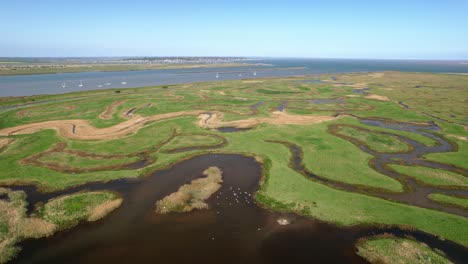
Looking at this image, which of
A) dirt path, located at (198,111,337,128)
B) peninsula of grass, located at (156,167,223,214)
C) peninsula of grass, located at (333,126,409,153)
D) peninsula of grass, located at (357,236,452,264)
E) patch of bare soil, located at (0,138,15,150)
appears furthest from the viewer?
dirt path, located at (198,111,337,128)

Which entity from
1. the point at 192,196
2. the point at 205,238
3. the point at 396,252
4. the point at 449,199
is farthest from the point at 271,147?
the point at 396,252

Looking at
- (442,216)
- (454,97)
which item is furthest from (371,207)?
(454,97)

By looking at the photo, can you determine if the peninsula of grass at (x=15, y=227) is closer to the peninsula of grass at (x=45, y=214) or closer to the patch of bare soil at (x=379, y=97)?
the peninsula of grass at (x=45, y=214)

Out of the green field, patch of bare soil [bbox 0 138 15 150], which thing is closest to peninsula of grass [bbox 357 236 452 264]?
the green field

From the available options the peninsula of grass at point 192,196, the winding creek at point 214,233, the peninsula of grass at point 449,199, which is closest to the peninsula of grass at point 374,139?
the winding creek at point 214,233

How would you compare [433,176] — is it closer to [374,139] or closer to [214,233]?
[374,139]

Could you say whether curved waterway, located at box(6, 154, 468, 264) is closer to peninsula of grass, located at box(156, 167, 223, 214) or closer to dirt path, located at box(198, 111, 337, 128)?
peninsula of grass, located at box(156, 167, 223, 214)
